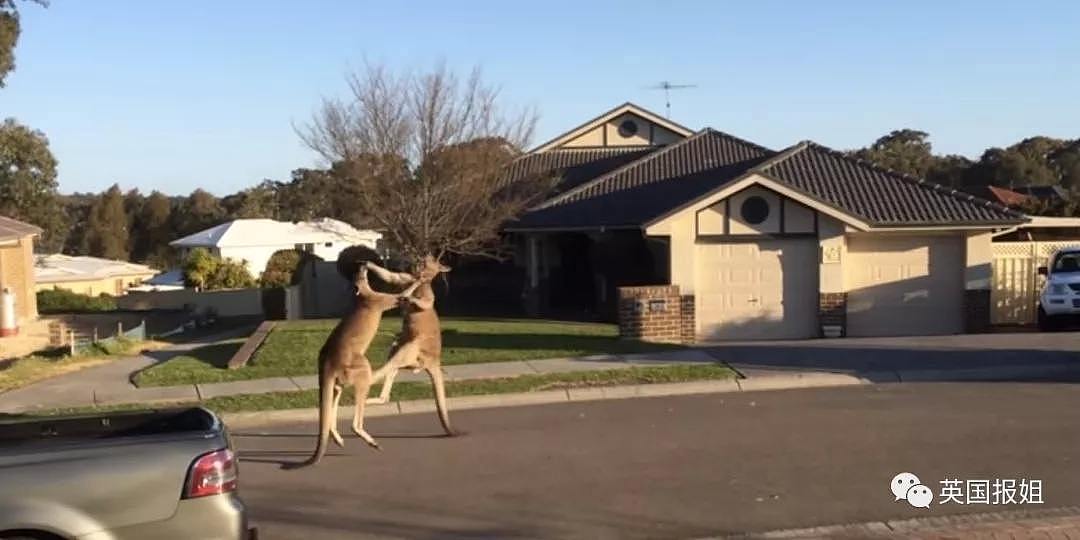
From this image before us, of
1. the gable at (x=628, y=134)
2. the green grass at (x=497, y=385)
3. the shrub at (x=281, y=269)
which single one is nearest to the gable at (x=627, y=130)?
the gable at (x=628, y=134)

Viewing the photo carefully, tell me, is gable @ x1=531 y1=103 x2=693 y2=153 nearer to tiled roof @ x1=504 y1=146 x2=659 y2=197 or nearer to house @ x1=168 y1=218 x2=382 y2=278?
tiled roof @ x1=504 y1=146 x2=659 y2=197

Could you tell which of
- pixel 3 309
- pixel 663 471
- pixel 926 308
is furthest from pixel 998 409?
pixel 3 309

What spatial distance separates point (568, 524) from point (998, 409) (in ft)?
20.6

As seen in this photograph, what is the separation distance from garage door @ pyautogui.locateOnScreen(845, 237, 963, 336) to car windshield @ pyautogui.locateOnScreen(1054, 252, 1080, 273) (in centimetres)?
176

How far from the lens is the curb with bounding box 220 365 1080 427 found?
1289 centimetres

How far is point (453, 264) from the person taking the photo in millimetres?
32844

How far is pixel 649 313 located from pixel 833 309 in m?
4.44

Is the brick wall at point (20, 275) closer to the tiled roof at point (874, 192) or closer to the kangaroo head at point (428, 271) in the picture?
the tiled roof at point (874, 192)

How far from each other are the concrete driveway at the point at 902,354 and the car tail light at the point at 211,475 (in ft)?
33.9

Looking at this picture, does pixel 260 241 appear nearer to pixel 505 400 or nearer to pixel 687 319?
pixel 687 319

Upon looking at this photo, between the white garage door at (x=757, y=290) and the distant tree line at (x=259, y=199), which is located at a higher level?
the distant tree line at (x=259, y=199)

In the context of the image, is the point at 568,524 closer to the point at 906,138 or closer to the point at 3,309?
the point at 3,309

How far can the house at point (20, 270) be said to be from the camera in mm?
31172

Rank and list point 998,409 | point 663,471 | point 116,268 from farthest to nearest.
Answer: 1. point 116,268
2. point 998,409
3. point 663,471
